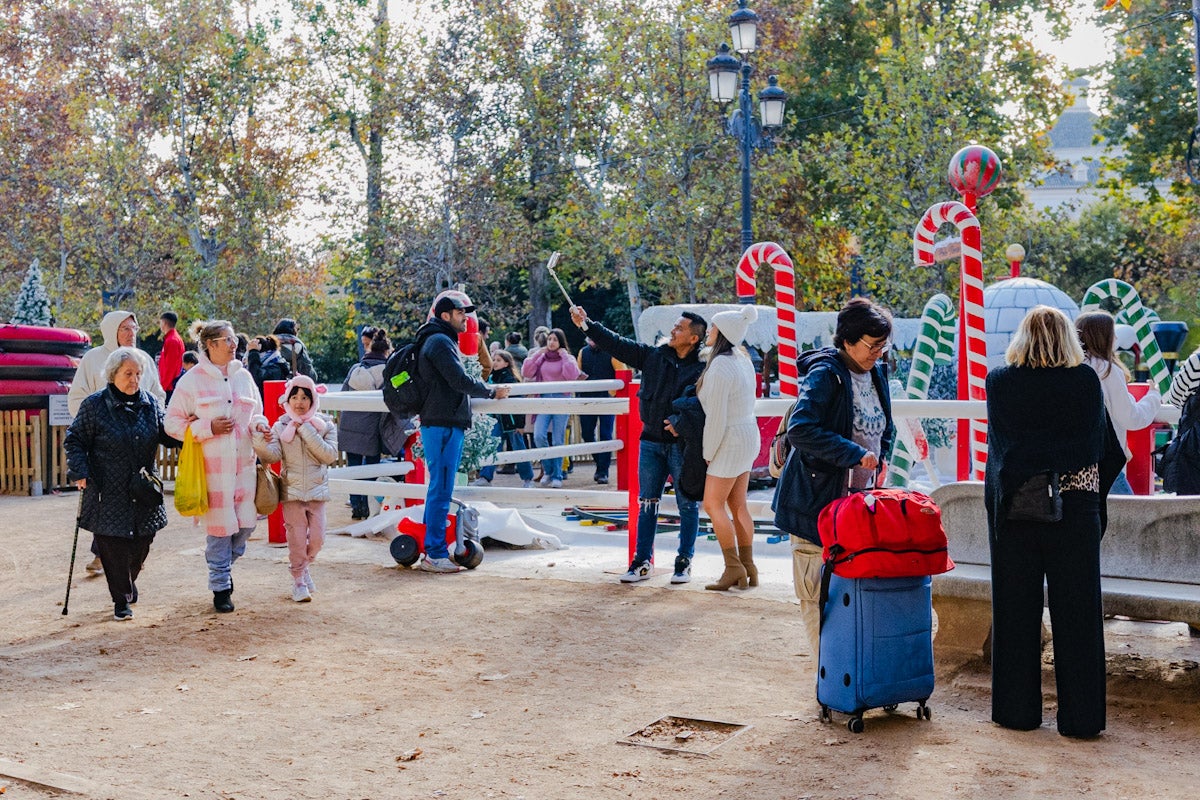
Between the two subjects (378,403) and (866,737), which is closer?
(866,737)

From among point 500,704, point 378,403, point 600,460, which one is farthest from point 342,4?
point 500,704

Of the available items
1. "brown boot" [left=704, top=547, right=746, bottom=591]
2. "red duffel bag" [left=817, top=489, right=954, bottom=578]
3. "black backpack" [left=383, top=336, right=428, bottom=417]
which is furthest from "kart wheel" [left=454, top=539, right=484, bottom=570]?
"red duffel bag" [left=817, top=489, right=954, bottom=578]

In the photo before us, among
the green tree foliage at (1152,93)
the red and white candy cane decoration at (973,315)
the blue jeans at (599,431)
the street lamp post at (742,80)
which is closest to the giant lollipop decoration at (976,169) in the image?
the red and white candy cane decoration at (973,315)

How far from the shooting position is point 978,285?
9164mm

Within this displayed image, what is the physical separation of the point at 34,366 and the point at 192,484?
31.0 ft

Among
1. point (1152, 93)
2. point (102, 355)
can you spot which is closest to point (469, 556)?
point (102, 355)

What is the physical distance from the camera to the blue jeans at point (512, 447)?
1468 centimetres

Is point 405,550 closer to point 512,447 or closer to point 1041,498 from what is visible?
Answer: point 1041,498

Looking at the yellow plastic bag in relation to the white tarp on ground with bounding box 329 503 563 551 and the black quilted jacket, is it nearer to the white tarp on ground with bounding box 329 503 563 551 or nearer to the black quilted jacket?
the black quilted jacket

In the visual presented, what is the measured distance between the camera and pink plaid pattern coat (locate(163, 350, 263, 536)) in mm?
8031

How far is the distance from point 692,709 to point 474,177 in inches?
959

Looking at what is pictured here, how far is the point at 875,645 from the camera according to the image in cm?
536

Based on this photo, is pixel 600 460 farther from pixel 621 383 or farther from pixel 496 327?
pixel 496 327

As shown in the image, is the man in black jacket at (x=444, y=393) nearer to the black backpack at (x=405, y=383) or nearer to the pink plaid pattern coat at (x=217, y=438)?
the black backpack at (x=405, y=383)
